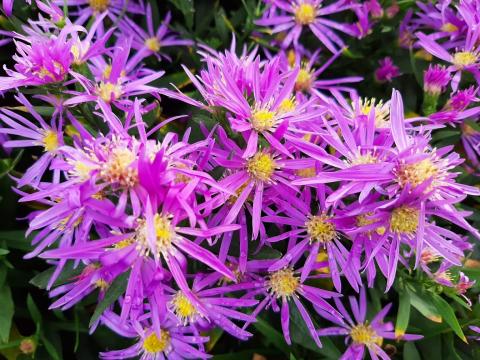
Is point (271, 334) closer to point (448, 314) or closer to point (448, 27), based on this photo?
point (448, 314)

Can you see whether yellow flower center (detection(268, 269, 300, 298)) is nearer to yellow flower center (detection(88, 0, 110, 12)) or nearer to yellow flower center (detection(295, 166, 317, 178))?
yellow flower center (detection(295, 166, 317, 178))

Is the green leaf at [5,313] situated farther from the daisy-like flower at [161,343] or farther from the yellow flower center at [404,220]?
the yellow flower center at [404,220]

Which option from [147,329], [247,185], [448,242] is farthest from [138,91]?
[448,242]

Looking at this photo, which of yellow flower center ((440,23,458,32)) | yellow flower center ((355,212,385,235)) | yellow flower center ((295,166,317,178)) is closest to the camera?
yellow flower center ((355,212,385,235))

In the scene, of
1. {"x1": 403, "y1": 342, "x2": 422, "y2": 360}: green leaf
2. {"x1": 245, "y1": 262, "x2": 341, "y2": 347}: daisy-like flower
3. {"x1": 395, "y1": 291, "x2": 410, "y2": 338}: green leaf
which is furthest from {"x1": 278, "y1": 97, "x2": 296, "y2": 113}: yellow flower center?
{"x1": 403, "y1": 342, "x2": 422, "y2": 360}: green leaf

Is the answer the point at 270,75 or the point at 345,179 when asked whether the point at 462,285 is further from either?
the point at 270,75

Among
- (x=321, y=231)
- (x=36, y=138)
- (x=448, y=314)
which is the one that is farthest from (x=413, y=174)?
(x=36, y=138)
